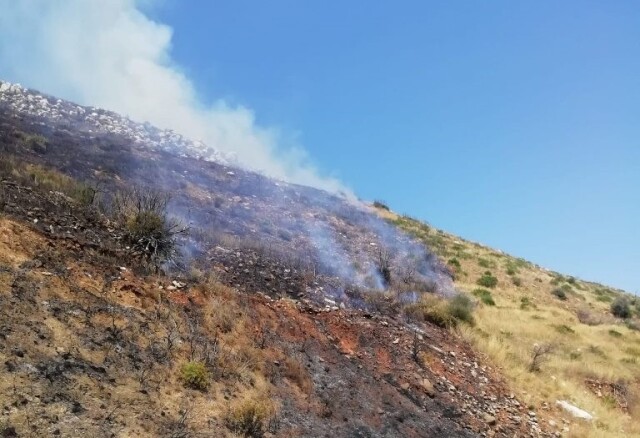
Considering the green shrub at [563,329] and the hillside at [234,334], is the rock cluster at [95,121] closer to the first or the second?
the hillside at [234,334]

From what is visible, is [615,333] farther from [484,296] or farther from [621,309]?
[621,309]

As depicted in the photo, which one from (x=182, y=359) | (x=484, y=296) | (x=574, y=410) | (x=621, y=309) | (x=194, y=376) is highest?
(x=621, y=309)

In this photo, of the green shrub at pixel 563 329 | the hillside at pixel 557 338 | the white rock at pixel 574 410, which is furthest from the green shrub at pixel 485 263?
the white rock at pixel 574 410

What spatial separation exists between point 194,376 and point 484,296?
16.8m

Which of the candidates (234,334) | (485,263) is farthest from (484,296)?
(234,334)

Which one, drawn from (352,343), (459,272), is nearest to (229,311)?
(352,343)

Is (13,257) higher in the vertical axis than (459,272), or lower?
lower

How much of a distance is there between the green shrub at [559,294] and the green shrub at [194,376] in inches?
897

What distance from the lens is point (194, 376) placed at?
6715 mm

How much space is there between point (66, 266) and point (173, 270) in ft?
7.22

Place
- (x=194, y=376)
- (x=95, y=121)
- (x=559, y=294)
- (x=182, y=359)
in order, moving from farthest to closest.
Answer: (x=95, y=121), (x=559, y=294), (x=182, y=359), (x=194, y=376)

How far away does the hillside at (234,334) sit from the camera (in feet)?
19.9

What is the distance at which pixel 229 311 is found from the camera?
8.83m

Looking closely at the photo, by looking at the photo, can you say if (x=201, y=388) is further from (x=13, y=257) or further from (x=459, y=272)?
(x=459, y=272)
